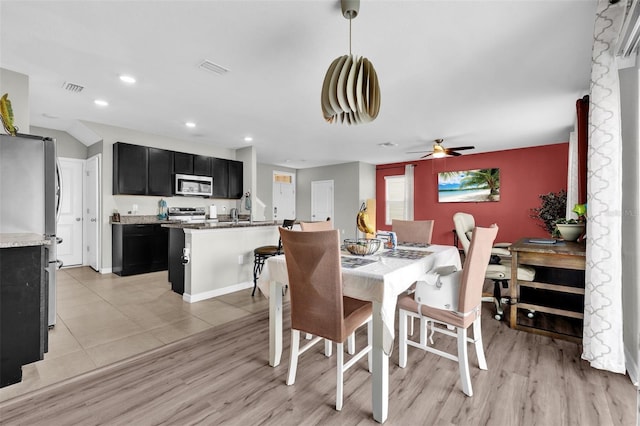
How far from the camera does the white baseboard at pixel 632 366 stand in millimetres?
1831

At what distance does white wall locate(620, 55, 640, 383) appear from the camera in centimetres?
199

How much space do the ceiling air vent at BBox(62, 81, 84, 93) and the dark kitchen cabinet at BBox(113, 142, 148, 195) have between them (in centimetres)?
150

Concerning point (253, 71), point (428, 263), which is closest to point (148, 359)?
point (428, 263)

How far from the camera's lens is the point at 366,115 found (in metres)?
1.79

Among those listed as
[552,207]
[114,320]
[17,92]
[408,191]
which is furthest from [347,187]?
[17,92]

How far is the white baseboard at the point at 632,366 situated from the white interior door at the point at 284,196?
7731 mm

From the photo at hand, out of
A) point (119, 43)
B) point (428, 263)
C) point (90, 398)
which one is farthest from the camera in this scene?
point (119, 43)

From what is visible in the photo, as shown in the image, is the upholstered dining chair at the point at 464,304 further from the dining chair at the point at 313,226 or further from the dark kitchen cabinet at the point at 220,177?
the dark kitchen cabinet at the point at 220,177

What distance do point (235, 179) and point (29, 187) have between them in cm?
406

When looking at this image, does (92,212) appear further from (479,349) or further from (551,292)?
(551,292)

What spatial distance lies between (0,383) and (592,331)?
3.93 m

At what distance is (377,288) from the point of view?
5.10 ft

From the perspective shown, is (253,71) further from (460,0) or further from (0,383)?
(0,383)

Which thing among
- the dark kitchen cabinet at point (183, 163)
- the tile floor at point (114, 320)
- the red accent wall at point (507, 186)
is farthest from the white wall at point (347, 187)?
the tile floor at point (114, 320)
